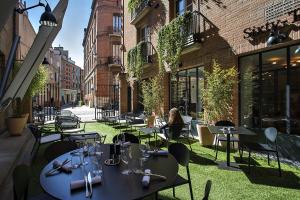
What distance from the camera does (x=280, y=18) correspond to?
5480 millimetres

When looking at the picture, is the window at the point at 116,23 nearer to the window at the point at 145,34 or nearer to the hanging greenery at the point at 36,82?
the window at the point at 145,34

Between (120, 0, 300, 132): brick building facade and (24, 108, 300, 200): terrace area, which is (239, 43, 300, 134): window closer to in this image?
(120, 0, 300, 132): brick building facade

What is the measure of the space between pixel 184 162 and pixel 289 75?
3966mm

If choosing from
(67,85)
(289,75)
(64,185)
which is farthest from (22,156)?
(67,85)

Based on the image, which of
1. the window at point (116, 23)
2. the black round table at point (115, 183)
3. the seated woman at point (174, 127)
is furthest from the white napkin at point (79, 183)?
the window at point (116, 23)

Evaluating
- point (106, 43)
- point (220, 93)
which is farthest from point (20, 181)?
point (106, 43)

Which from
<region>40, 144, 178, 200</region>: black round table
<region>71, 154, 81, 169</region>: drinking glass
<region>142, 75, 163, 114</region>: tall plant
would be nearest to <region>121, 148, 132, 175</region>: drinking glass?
<region>40, 144, 178, 200</region>: black round table

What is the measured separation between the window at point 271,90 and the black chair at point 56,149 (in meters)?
4.68

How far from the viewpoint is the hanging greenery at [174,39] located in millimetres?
8430

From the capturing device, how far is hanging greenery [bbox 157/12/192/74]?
332 inches

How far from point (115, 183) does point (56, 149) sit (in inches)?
68.1

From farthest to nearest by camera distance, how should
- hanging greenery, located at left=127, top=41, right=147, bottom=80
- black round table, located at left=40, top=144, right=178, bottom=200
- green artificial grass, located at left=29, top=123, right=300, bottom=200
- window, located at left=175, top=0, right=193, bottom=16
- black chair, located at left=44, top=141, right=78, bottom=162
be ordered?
hanging greenery, located at left=127, top=41, right=147, bottom=80
window, located at left=175, top=0, right=193, bottom=16
green artificial grass, located at left=29, top=123, right=300, bottom=200
black chair, located at left=44, top=141, right=78, bottom=162
black round table, located at left=40, top=144, right=178, bottom=200

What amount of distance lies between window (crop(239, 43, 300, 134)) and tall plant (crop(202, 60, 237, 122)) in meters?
0.36

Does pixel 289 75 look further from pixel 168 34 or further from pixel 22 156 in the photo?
pixel 22 156
